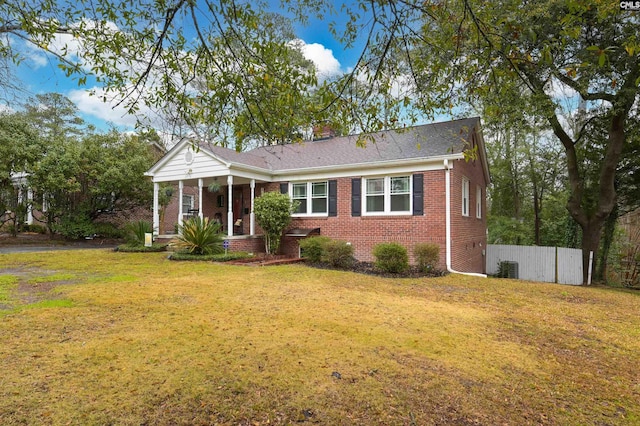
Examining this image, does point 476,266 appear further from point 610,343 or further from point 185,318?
point 185,318

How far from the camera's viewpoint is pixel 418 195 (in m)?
11.5

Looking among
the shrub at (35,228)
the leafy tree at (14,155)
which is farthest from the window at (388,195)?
the shrub at (35,228)

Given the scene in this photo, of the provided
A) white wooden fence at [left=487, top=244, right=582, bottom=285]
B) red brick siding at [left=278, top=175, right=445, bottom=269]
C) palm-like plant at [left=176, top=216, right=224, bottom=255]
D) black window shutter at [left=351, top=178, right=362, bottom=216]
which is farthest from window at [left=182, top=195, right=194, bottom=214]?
white wooden fence at [left=487, top=244, right=582, bottom=285]

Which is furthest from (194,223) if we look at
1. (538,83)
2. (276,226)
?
(538,83)

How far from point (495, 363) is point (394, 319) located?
65.2 inches

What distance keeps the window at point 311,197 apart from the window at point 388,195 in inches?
69.0

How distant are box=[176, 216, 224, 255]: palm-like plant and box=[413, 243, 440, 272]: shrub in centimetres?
678

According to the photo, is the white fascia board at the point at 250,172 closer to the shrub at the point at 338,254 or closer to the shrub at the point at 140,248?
the shrub at the point at 140,248

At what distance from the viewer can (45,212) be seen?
17.1 metres

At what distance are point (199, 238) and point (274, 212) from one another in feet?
8.79

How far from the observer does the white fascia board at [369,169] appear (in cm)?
1119

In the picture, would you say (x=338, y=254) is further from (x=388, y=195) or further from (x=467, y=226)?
(x=467, y=226)

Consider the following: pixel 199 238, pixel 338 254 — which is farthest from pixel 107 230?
pixel 338 254

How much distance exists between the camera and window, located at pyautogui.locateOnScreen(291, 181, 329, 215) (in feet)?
44.0
